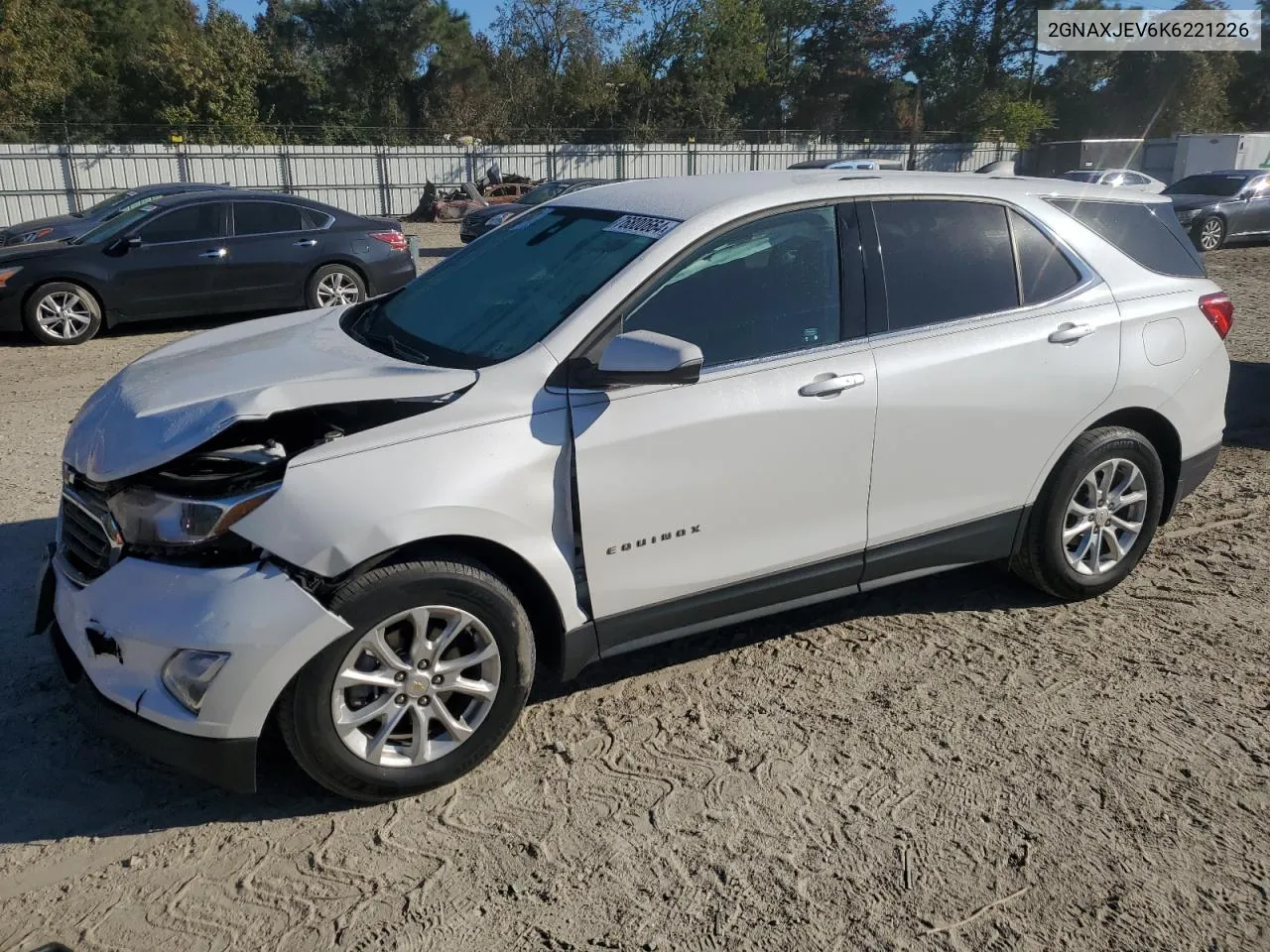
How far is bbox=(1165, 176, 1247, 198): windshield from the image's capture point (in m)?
20.3

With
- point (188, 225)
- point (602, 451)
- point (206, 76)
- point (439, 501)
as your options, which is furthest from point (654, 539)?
point (206, 76)

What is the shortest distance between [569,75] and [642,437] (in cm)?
5325

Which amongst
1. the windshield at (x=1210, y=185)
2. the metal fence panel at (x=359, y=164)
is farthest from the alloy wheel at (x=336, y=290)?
the windshield at (x=1210, y=185)

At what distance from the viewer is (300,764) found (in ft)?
10.2

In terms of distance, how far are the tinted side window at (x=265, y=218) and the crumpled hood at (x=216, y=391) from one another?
26.6 feet

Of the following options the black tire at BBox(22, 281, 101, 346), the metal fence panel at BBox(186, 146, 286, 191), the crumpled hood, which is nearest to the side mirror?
the crumpled hood

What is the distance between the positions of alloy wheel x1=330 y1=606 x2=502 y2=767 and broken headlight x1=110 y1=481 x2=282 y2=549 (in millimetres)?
507

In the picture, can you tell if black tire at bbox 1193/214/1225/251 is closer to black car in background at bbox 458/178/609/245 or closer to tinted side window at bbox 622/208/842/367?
black car in background at bbox 458/178/609/245

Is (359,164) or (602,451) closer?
(602,451)

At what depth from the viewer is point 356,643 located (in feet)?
9.96

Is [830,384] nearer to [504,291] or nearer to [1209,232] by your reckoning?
[504,291]

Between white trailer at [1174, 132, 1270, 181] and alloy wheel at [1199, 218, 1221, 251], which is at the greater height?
white trailer at [1174, 132, 1270, 181]

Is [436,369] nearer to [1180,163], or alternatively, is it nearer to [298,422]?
[298,422]

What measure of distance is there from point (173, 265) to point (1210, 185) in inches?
758
